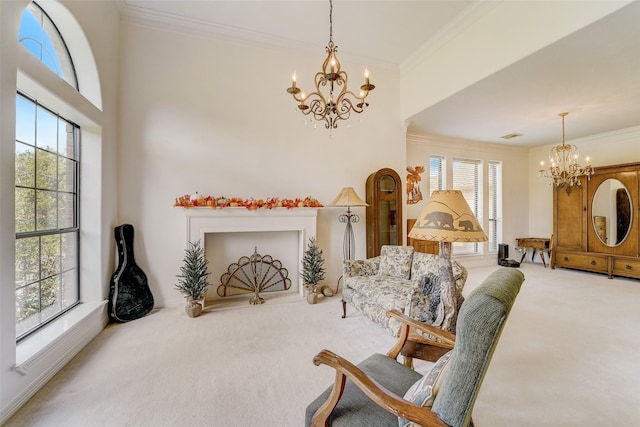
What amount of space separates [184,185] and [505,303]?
12.0 feet

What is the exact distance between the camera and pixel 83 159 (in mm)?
2717

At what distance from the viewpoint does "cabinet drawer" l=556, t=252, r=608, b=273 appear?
495cm

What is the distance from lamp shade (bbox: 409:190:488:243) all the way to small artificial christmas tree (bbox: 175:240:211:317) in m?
2.67

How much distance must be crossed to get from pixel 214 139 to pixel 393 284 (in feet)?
10.0

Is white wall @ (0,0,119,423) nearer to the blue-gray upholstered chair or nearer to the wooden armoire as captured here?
the blue-gray upholstered chair

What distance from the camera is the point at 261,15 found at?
3287mm

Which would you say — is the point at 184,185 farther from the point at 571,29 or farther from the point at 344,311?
the point at 571,29

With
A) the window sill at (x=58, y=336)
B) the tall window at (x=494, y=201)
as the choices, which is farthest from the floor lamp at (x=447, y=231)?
the tall window at (x=494, y=201)

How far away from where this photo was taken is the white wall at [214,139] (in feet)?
10.7

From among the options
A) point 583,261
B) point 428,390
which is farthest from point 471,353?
point 583,261

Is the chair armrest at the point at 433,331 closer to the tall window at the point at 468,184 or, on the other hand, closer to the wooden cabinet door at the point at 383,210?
the wooden cabinet door at the point at 383,210

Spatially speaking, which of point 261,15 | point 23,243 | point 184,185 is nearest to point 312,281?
point 184,185

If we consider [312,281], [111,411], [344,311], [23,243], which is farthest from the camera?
[312,281]

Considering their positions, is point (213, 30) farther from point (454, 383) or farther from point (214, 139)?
point (454, 383)
